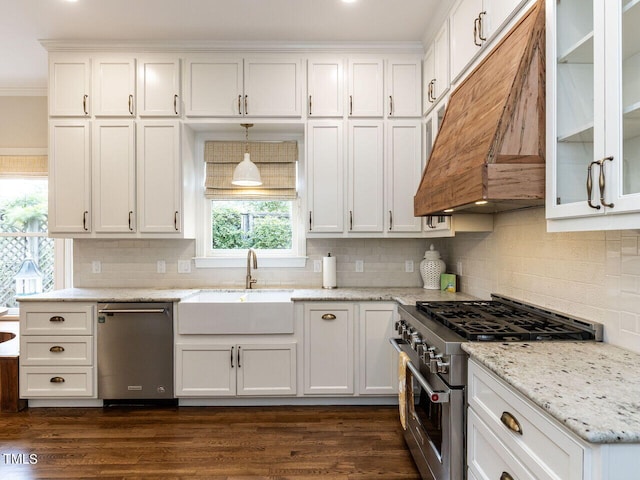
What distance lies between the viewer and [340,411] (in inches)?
116

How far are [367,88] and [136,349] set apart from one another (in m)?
2.76

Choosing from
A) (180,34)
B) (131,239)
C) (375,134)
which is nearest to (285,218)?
(375,134)

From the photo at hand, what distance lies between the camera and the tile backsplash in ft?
5.22

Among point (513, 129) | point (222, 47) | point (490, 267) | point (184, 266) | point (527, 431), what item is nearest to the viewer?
point (527, 431)

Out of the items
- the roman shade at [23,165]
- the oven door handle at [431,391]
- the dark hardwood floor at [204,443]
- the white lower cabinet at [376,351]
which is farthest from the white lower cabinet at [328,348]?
the roman shade at [23,165]

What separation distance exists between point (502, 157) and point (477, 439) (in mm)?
1112

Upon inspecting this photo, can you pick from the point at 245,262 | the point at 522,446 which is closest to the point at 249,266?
the point at 245,262

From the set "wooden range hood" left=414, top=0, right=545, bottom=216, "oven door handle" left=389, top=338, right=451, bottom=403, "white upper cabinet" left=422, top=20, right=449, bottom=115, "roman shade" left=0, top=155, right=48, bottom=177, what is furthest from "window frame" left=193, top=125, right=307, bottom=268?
"wooden range hood" left=414, top=0, right=545, bottom=216

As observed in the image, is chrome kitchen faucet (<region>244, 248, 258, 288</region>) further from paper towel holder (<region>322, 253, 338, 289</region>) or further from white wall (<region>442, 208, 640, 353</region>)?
white wall (<region>442, 208, 640, 353</region>)

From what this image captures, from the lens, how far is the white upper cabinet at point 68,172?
127 inches

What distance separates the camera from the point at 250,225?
12.2ft

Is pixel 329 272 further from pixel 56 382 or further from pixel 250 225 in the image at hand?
pixel 56 382

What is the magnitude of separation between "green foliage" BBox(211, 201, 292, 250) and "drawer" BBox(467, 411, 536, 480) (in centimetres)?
246

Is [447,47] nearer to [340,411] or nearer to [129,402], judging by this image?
[340,411]
